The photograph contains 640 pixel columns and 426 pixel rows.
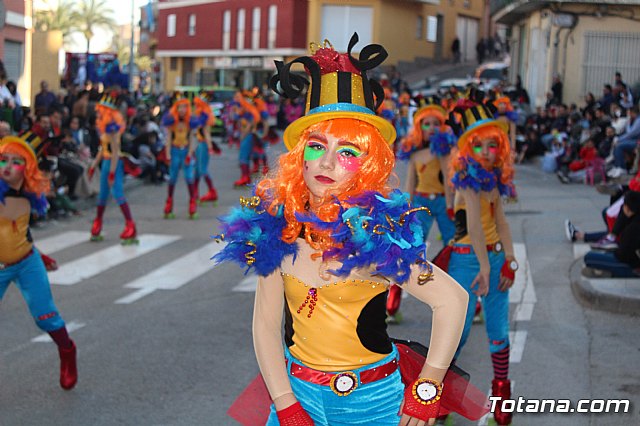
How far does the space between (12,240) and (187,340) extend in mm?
2366

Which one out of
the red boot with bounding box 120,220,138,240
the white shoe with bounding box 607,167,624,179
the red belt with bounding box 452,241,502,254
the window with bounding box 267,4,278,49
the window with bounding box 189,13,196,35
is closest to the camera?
the red belt with bounding box 452,241,502,254

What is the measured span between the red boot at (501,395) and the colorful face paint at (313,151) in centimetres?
319

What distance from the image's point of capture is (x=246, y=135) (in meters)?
21.6

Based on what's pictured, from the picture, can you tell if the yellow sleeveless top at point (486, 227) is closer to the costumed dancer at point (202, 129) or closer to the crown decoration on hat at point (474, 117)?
the crown decoration on hat at point (474, 117)

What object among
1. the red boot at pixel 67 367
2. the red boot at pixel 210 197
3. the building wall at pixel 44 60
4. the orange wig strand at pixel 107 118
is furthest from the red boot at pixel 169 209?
the building wall at pixel 44 60

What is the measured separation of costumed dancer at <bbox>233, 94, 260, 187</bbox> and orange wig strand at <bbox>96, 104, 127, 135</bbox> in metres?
7.49

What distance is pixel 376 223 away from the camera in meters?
3.49

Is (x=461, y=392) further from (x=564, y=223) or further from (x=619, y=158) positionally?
(x=619, y=158)

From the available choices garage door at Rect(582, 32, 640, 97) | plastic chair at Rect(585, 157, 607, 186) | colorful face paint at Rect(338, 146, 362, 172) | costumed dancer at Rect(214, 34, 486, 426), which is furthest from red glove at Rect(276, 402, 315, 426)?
garage door at Rect(582, 32, 640, 97)

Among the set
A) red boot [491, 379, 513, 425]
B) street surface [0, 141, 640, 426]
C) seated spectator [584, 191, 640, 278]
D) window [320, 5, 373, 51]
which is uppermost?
window [320, 5, 373, 51]

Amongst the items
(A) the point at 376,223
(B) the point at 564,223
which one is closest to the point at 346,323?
(A) the point at 376,223

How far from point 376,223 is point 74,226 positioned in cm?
1322

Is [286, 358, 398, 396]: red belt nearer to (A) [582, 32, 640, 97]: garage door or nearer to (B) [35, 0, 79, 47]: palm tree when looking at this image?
(A) [582, 32, 640, 97]: garage door

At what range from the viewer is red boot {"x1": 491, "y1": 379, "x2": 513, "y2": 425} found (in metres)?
6.19
